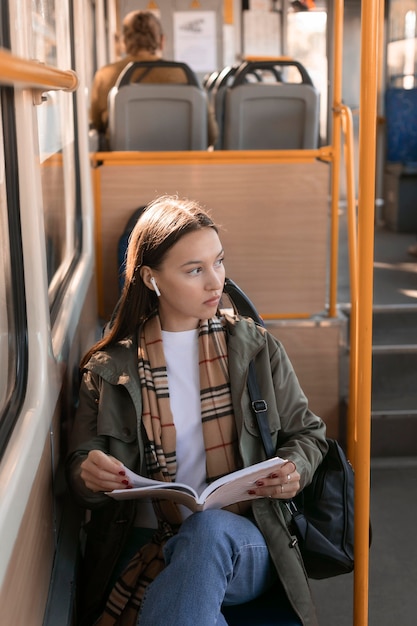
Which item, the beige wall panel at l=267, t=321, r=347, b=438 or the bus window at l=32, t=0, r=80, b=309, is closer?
the bus window at l=32, t=0, r=80, b=309

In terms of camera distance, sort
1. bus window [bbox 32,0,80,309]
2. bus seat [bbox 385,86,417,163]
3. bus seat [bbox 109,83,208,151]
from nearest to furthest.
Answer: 1. bus window [bbox 32,0,80,309]
2. bus seat [bbox 109,83,208,151]
3. bus seat [bbox 385,86,417,163]

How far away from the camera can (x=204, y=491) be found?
1692mm

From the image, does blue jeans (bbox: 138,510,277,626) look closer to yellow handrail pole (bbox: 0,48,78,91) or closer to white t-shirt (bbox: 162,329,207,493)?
white t-shirt (bbox: 162,329,207,493)

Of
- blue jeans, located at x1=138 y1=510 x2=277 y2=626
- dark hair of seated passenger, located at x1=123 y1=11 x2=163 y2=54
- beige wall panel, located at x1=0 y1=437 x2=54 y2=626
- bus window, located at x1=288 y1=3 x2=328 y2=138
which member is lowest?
blue jeans, located at x1=138 y1=510 x2=277 y2=626

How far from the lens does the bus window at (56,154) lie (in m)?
2.51

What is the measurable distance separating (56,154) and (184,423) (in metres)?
1.34

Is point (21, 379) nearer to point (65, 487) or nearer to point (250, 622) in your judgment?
point (65, 487)

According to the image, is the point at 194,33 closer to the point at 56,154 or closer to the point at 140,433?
the point at 56,154

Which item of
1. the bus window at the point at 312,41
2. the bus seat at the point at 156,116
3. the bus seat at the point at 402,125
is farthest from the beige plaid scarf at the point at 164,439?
the bus window at the point at 312,41

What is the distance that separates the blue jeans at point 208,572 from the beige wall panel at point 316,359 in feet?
6.49

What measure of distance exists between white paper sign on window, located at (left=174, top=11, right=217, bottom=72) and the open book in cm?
732

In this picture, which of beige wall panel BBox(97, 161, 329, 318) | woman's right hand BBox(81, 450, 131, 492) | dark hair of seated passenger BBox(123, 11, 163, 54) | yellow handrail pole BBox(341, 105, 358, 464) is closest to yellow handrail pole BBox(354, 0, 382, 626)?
woman's right hand BBox(81, 450, 131, 492)

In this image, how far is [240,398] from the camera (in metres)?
1.90

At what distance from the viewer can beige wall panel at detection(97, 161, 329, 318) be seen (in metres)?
3.83
